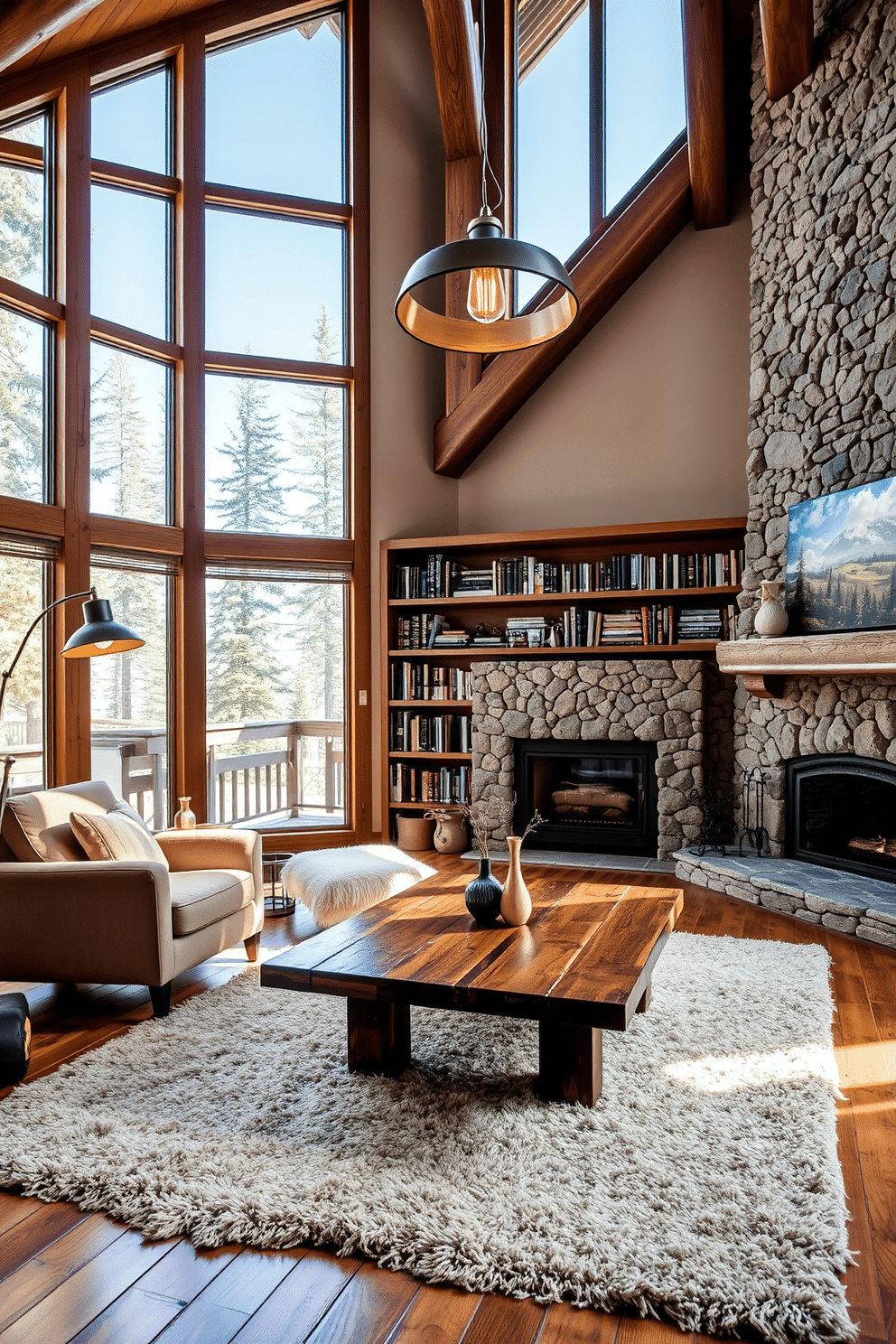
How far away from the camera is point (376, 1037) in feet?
8.57

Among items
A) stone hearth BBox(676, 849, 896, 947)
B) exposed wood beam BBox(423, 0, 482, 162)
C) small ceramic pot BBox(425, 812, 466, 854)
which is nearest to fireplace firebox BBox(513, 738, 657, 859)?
small ceramic pot BBox(425, 812, 466, 854)

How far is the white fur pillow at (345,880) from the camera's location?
149 inches

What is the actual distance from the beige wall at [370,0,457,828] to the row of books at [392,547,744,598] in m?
0.36

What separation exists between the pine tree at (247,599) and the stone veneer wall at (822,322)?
318 cm

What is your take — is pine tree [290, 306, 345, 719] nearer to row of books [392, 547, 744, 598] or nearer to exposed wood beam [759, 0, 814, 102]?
row of books [392, 547, 744, 598]

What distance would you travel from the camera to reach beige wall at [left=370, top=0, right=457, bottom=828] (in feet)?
21.1

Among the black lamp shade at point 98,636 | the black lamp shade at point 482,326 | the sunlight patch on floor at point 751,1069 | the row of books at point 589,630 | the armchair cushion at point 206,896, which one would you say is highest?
the black lamp shade at point 482,326

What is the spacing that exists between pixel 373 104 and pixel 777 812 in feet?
18.7

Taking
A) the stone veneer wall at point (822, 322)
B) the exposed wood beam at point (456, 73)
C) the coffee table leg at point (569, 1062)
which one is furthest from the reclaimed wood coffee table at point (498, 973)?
the exposed wood beam at point (456, 73)

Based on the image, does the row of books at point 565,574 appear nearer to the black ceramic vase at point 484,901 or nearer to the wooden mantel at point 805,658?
the wooden mantel at point 805,658

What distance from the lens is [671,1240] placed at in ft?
5.94

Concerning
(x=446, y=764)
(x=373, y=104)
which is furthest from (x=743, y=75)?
(x=446, y=764)

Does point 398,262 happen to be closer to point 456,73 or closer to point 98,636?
point 456,73

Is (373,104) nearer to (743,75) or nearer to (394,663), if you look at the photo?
(743,75)
